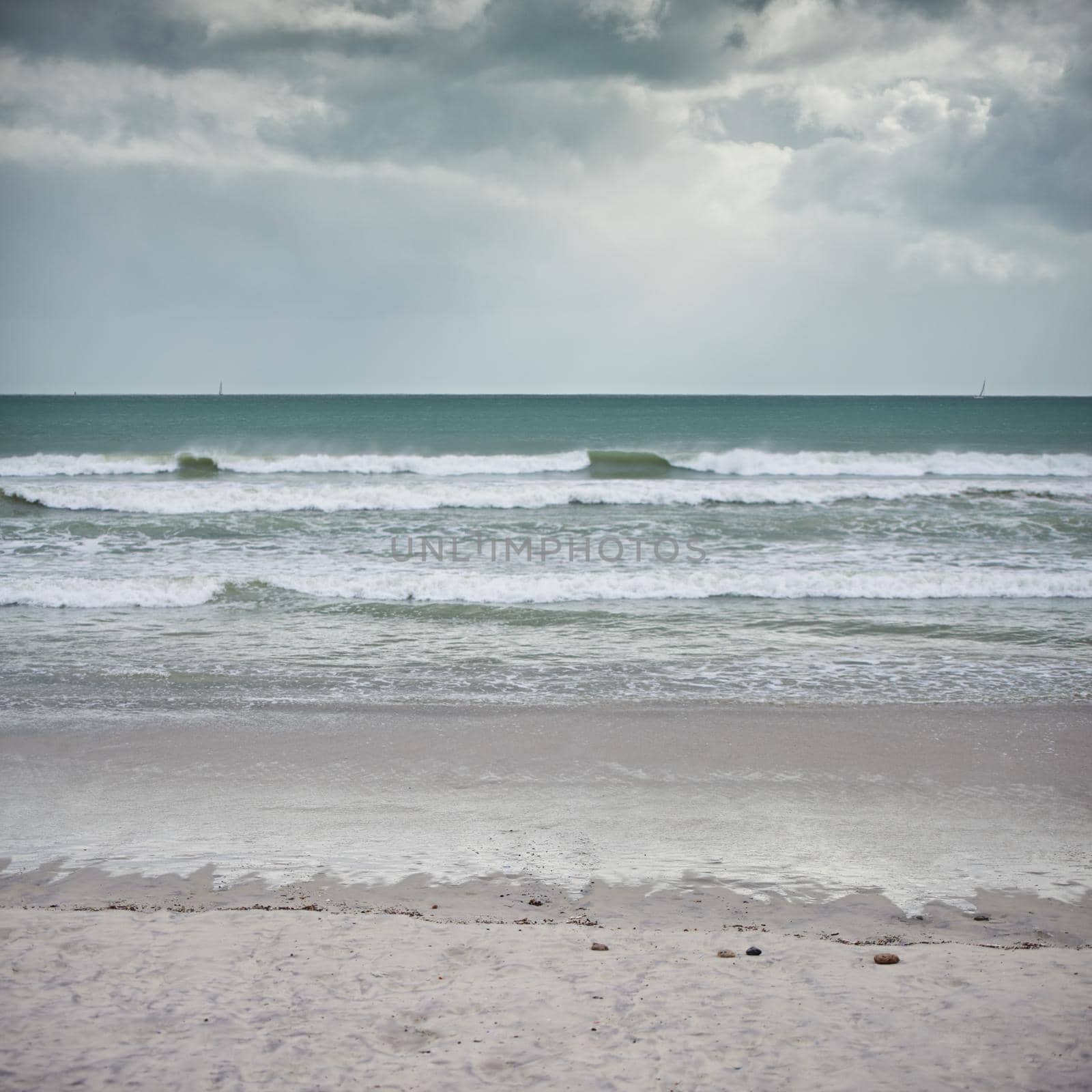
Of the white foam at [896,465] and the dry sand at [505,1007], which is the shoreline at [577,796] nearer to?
the dry sand at [505,1007]

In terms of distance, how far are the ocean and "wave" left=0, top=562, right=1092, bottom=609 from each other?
0.04m

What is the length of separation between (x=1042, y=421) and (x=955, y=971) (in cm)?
6605

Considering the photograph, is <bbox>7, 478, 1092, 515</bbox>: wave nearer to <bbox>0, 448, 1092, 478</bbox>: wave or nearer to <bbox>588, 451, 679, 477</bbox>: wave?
<bbox>0, 448, 1092, 478</bbox>: wave

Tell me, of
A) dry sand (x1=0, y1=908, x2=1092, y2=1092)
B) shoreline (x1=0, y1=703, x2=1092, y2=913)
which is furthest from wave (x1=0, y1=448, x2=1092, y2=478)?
dry sand (x1=0, y1=908, x2=1092, y2=1092)

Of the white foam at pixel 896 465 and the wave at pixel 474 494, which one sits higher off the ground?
the white foam at pixel 896 465

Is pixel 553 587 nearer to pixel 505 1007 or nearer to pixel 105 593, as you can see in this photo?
pixel 105 593

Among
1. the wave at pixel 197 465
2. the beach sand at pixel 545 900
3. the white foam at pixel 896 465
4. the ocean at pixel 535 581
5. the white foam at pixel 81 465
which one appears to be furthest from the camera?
the white foam at pixel 896 465

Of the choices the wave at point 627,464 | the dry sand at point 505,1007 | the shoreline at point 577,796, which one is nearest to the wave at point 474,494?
the wave at point 627,464

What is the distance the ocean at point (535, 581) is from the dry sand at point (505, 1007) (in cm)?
374

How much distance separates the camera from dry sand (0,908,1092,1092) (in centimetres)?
265

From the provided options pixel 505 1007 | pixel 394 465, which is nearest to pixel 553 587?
pixel 505 1007

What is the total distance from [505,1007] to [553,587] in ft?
27.1

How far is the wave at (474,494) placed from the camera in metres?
18.1

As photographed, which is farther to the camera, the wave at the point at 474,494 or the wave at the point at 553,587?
the wave at the point at 474,494
